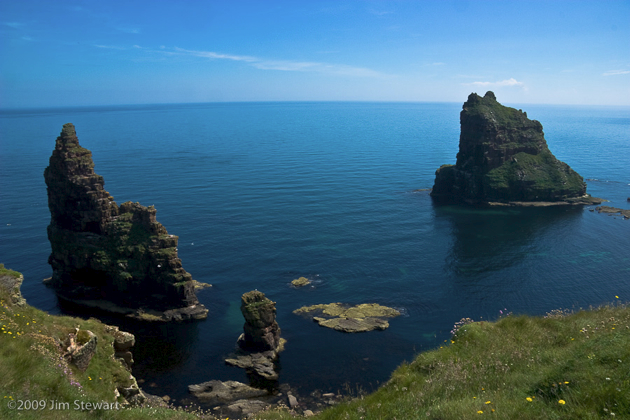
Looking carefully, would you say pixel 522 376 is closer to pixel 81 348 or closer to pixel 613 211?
pixel 81 348

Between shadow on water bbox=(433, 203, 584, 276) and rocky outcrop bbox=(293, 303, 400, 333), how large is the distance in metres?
25.3

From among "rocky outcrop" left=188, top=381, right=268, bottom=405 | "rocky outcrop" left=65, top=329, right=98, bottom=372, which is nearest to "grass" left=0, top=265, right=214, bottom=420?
"rocky outcrop" left=65, top=329, right=98, bottom=372

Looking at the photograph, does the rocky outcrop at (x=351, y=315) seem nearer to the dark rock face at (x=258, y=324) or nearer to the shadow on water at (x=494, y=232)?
the dark rock face at (x=258, y=324)

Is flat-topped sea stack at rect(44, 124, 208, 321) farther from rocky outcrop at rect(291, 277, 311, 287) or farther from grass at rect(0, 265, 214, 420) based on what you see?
grass at rect(0, 265, 214, 420)

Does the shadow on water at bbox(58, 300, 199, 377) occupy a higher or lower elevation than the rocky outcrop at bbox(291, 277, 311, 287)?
lower

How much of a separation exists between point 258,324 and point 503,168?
11291 cm

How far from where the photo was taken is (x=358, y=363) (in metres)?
59.9

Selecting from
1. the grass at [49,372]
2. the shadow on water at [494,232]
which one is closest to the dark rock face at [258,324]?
the grass at [49,372]

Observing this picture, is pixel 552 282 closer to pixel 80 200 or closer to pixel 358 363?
pixel 358 363

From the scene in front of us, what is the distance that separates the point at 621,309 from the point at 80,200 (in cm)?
7726

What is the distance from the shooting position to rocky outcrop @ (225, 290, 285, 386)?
196 ft

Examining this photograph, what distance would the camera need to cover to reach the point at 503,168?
480ft

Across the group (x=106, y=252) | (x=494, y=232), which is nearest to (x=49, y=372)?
(x=106, y=252)

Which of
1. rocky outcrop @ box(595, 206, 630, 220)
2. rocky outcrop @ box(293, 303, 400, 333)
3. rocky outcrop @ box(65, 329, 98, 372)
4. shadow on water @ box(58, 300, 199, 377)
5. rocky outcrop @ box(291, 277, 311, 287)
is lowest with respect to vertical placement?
shadow on water @ box(58, 300, 199, 377)
